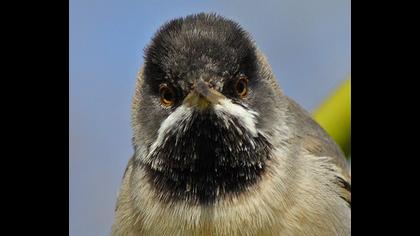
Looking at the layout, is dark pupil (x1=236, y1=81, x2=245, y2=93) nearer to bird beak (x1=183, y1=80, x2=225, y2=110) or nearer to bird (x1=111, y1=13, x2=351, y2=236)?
bird (x1=111, y1=13, x2=351, y2=236)

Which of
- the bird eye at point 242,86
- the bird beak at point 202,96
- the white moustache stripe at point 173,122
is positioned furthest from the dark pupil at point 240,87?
the white moustache stripe at point 173,122

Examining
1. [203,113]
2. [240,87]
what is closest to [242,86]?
[240,87]

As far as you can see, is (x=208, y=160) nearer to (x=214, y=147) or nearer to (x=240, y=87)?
(x=214, y=147)

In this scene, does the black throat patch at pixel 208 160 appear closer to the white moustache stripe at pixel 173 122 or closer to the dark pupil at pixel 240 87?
the white moustache stripe at pixel 173 122

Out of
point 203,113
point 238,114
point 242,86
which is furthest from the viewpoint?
point 242,86

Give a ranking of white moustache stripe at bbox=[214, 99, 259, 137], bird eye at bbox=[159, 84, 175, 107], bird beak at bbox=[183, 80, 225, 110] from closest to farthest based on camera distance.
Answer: bird beak at bbox=[183, 80, 225, 110] < white moustache stripe at bbox=[214, 99, 259, 137] < bird eye at bbox=[159, 84, 175, 107]

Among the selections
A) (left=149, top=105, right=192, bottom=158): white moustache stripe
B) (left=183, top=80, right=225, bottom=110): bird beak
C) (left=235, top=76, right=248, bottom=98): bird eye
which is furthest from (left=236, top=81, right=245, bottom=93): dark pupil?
(left=149, top=105, right=192, bottom=158): white moustache stripe
